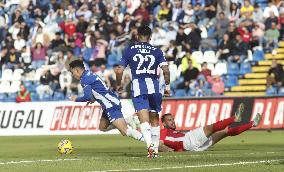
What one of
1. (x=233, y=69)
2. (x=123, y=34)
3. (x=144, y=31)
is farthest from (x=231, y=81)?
(x=144, y=31)

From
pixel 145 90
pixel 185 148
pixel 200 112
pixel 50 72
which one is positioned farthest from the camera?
pixel 50 72

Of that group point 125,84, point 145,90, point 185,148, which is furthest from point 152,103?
point 125,84

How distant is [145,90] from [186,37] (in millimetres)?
17390

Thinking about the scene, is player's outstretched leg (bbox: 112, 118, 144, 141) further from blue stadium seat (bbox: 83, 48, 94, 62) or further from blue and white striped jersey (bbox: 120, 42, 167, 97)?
blue stadium seat (bbox: 83, 48, 94, 62)

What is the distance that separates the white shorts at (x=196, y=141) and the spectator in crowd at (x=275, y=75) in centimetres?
1364

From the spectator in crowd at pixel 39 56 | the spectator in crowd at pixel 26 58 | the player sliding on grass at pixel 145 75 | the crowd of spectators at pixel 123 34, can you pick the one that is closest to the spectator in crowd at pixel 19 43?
the crowd of spectators at pixel 123 34

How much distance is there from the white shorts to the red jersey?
4.6 inches

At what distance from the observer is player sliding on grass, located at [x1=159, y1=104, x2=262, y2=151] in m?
17.2

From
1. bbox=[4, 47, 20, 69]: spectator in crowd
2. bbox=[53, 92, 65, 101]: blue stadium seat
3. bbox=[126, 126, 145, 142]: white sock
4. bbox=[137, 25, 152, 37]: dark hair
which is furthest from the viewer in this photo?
bbox=[4, 47, 20, 69]: spectator in crowd

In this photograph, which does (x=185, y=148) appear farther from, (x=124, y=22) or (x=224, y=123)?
(x=124, y=22)

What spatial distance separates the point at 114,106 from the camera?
18.6 m

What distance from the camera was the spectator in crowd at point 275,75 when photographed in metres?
30.9

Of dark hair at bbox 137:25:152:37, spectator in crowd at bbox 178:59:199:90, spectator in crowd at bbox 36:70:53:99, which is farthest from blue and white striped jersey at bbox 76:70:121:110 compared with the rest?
spectator in crowd at bbox 36:70:53:99

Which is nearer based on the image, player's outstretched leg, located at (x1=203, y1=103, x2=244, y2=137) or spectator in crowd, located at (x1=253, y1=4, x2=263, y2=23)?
player's outstretched leg, located at (x1=203, y1=103, x2=244, y2=137)
